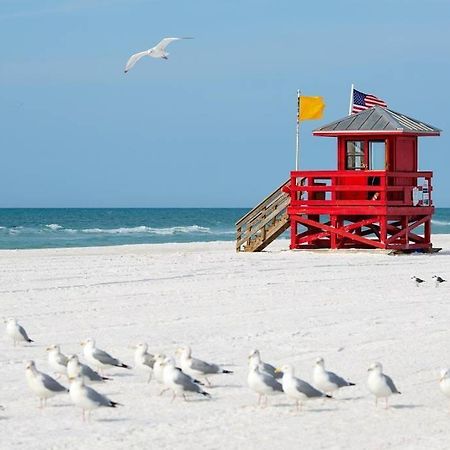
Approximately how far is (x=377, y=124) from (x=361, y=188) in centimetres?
153

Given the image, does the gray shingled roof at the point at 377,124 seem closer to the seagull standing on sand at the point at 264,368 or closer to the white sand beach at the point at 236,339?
the white sand beach at the point at 236,339

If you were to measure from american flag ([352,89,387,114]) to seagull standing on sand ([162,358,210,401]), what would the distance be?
2140cm

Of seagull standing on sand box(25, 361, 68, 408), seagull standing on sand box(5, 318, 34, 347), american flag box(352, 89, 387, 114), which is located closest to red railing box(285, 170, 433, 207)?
american flag box(352, 89, 387, 114)

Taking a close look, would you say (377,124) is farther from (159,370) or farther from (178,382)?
(178,382)

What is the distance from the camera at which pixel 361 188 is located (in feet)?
89.1

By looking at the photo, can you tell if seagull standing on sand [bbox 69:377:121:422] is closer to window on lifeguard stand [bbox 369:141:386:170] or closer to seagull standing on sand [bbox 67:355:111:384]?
seagull standing on sand [bbox 67:355:111:384]

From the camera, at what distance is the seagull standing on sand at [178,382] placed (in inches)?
361

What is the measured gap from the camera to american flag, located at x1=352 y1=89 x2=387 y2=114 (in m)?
30.2

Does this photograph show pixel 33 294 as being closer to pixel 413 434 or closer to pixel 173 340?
pixel 173 340

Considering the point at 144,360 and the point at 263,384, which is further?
the point at 144,360

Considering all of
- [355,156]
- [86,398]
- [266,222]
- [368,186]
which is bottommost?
[86,398]

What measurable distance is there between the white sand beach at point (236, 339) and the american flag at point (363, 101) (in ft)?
21.5

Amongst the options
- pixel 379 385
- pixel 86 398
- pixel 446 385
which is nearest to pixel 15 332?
pixel 86 398

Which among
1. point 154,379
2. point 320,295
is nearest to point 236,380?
point 154,379
